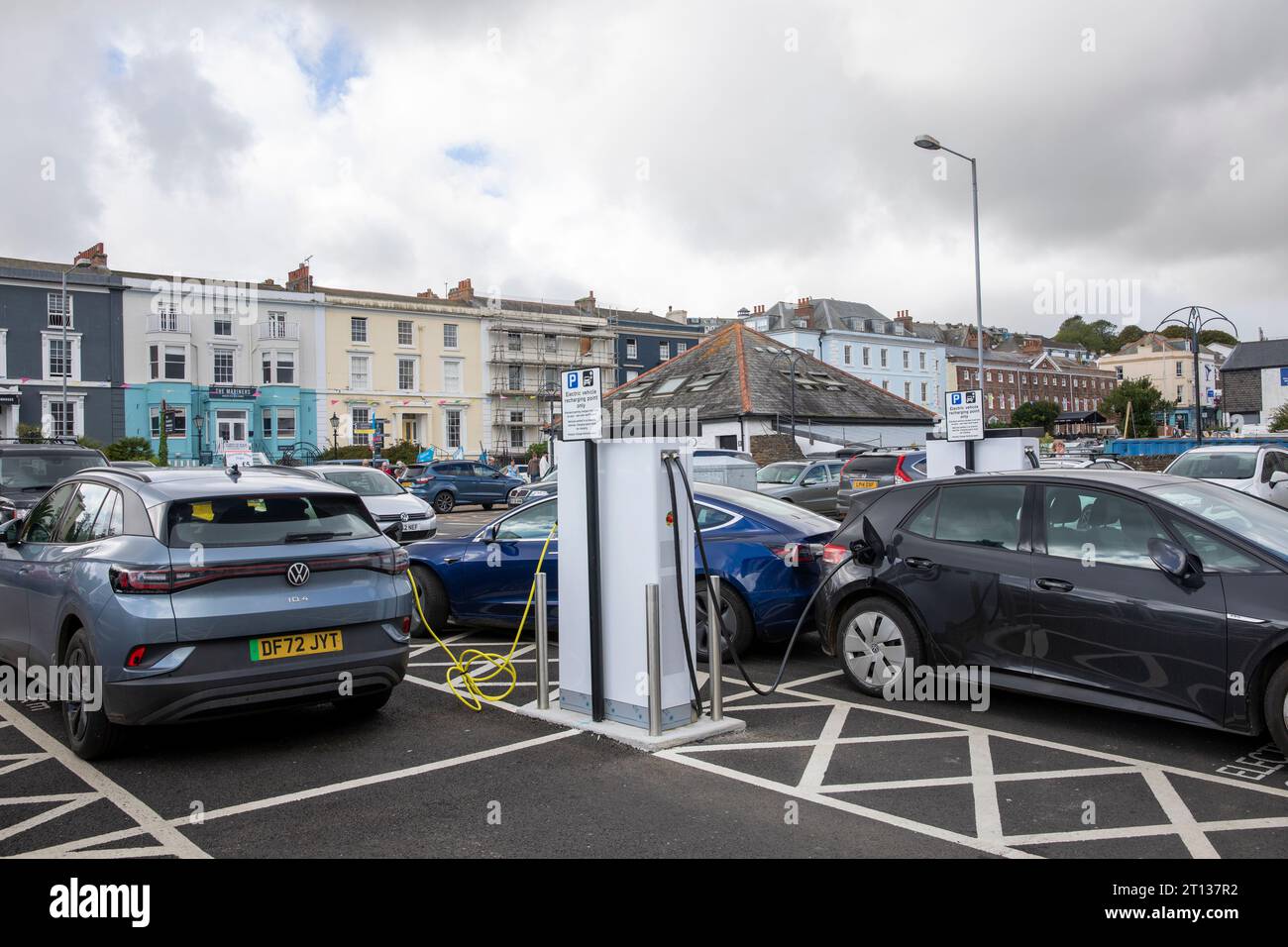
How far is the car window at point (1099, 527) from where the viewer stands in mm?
6102

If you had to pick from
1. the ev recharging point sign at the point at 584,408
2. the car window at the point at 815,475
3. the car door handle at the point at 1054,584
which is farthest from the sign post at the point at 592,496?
the car window at the point at 815,475

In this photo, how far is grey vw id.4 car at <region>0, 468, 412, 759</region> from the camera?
5.61 m

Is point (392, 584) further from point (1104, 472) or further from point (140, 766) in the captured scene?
point (1104, 472)

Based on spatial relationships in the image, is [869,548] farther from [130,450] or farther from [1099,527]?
[130,450]

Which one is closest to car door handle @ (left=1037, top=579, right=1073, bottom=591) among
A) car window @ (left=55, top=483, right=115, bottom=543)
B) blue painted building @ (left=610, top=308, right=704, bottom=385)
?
car window @ (left=55, top=483, right=115, bottom=543)

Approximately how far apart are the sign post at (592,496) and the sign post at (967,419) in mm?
6629

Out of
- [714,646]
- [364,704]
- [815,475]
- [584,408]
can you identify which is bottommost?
Answer: [364,704]

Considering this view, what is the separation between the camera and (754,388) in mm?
44094

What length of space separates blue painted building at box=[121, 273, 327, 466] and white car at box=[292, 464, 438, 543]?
37.8m

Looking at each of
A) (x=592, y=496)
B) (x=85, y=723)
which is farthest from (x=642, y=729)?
(x=85, y=723)

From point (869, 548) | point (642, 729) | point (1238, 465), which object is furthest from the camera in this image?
point (1238, 465)

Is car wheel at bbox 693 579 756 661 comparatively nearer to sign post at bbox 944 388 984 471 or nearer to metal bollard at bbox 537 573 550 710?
metal bollard at bbox 537 573 550 710

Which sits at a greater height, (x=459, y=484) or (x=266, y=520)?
(x=266, y=520)

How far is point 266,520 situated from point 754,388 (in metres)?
38.7
